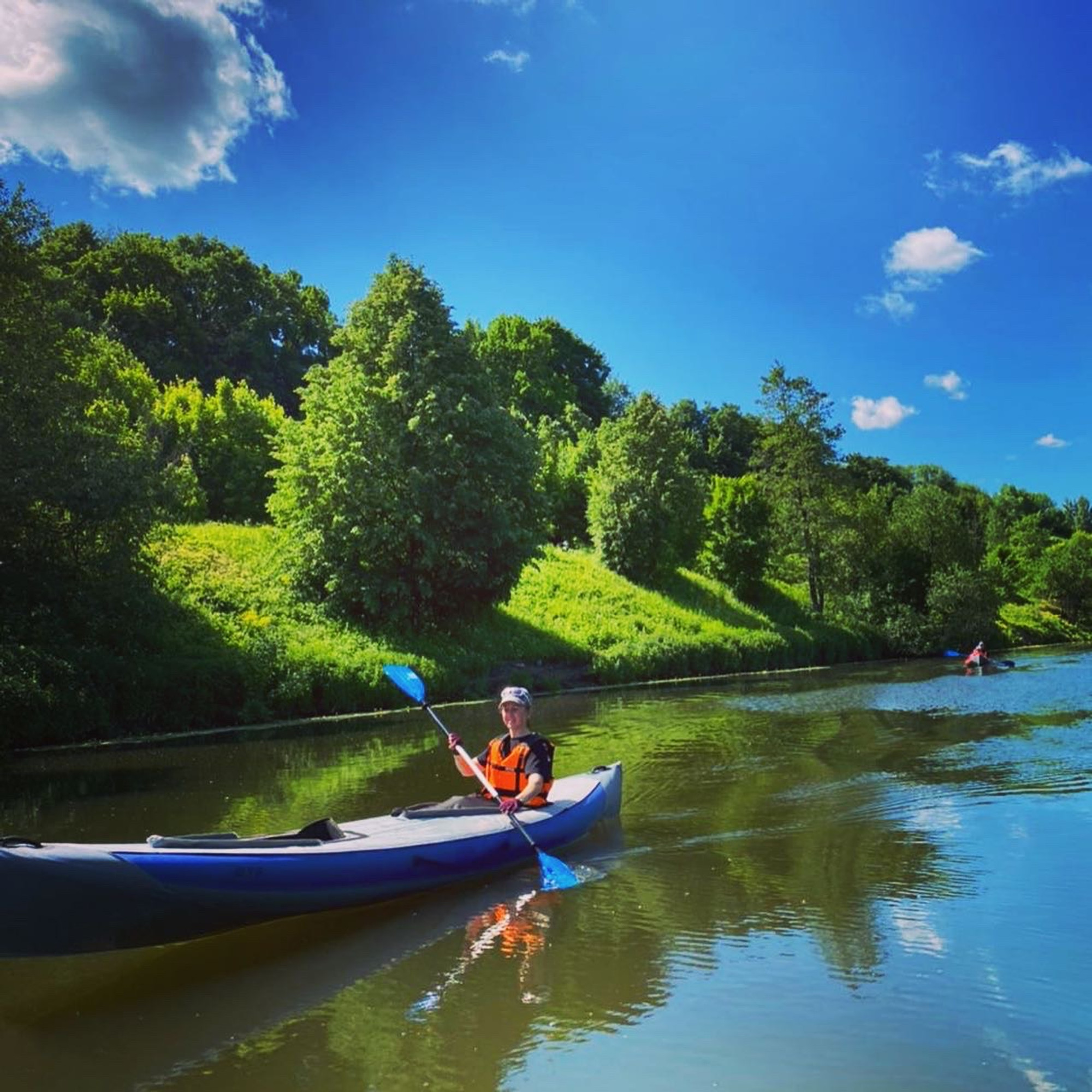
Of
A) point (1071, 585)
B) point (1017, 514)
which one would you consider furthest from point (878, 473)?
point (1071, 585)

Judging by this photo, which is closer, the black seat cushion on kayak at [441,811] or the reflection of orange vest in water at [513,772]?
the black seat cushion on kayak at [441,811]

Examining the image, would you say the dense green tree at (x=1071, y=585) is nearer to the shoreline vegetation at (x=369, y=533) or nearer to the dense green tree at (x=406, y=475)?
the shoreline vegetation at (x=369, y=533)

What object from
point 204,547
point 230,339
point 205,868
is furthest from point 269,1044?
point 230,339

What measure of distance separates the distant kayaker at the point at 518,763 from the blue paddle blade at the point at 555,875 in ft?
1.76

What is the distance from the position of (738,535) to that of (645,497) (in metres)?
4.97

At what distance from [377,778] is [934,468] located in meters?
93.1

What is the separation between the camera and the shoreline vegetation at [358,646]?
54.8 ft

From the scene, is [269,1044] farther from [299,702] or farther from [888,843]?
[299,702]

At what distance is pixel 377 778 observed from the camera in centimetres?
1203

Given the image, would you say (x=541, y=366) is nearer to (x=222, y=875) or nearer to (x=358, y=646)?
(x=358, y=646)

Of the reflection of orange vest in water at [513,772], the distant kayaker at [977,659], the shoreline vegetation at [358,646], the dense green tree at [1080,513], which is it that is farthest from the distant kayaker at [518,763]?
the dense green tree at [1080,513]

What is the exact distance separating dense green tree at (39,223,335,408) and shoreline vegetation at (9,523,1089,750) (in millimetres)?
24037

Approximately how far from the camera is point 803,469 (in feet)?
131

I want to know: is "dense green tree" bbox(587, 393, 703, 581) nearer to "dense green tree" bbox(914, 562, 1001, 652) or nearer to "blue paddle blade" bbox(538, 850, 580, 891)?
"dense green tree" bbox(914, 562, 1001, 652)
